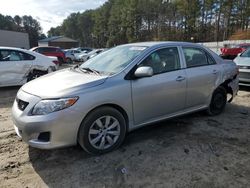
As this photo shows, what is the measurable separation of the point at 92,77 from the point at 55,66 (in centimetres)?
606

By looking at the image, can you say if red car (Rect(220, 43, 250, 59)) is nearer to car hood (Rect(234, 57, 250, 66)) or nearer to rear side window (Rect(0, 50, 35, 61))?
car hood (Rect(234, 57, 250, 66))

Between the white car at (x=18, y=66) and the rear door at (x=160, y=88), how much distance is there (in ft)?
18.3

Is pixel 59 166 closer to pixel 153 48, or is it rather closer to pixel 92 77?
pixel 92 77

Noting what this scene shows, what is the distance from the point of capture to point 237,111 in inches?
230

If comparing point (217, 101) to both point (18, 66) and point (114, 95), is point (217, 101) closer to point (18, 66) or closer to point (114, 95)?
point (114, 95)

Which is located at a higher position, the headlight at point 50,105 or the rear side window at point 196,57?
the rear side window at point 196,57

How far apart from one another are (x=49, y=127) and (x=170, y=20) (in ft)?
189

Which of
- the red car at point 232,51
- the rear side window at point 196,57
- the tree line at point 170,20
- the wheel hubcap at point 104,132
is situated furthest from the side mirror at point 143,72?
the tree line at point 170,20

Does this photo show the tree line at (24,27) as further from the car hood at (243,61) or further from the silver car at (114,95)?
the silver car at (114,95)

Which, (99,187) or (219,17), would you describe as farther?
(219,17)

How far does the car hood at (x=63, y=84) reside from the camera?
334 centimetres

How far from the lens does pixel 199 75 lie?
15.6 ft

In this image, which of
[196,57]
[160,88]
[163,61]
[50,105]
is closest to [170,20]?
[196,57]

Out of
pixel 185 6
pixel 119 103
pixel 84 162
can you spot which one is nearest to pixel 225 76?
pixel 119 103
